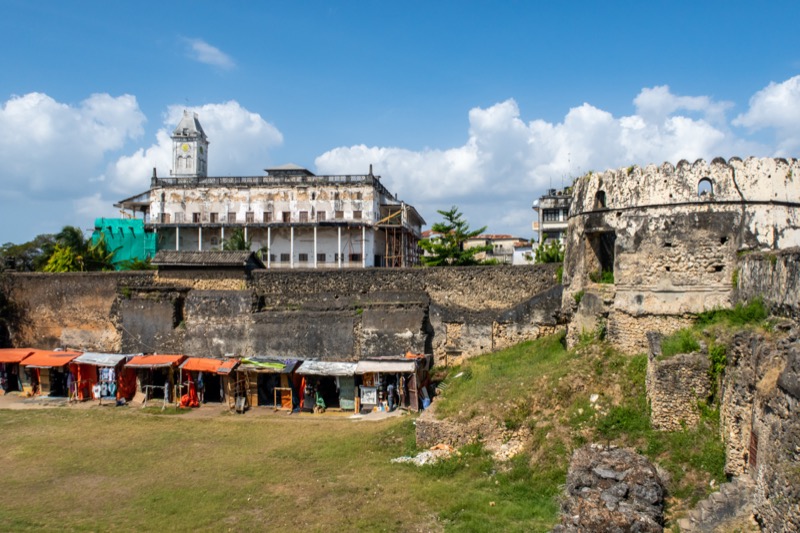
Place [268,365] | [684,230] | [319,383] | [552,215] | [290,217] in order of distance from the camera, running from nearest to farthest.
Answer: [684,230], [268,365], [319,383], [290,217], [552,215]

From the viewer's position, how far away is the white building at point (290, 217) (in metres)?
39.0

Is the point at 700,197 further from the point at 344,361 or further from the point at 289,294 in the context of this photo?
the point at 289,294

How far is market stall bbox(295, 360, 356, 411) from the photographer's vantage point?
19.0 m

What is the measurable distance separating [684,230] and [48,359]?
20.4 metres

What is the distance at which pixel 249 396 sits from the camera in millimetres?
20109

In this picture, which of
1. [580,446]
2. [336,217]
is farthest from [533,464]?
[336,217]

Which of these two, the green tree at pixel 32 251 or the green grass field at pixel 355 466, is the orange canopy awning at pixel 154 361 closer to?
the green grass field at pixel 355 466

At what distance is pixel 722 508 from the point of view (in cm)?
873

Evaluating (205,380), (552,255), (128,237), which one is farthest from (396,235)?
(205,380)

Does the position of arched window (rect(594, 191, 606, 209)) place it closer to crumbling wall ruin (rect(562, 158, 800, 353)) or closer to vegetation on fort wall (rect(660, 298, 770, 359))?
crumbling wall ruin (rect(562, 158, 800, 353))

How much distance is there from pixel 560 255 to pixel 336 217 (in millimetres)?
16116

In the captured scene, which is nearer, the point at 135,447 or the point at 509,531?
the point at 509,531

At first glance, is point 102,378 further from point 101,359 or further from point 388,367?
point 388,367

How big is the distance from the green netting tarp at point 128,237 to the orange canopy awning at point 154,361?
21421 mm
